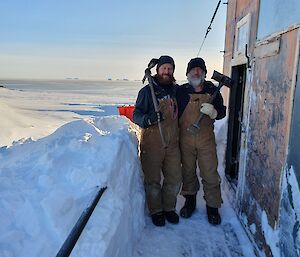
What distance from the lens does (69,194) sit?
294 cm

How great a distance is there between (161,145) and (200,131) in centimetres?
49

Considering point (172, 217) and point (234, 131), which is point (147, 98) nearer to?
point (172, 217)

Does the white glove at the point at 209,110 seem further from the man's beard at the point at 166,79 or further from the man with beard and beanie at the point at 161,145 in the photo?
the man's beard at the point at 166,79

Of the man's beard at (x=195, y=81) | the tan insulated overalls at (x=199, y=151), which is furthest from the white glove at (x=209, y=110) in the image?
the man's beard at (x=195, y=81)

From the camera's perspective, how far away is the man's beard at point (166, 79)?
4.11m

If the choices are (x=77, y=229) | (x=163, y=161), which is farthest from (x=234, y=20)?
(x=77, y=229)

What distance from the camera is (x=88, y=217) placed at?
271 centimetres

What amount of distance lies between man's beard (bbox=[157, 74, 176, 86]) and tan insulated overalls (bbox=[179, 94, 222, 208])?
0.96 feet

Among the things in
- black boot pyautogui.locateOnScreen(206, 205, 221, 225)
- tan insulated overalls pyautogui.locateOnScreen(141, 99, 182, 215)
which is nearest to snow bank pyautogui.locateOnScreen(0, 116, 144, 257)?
tan insulated overalls pyautogui.locateOnScreen(141, 99, 182, 215)

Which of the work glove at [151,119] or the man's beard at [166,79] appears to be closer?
the work glove at [151,119]

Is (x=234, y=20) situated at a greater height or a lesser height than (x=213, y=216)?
greater

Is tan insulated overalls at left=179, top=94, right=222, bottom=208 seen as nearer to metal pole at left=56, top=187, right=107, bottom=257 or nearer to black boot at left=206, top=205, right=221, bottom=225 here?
black boot at left=206, top=205, right=221, bottom=225

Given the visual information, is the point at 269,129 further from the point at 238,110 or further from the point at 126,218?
the point at 238,110

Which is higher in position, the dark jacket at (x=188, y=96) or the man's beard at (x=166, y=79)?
the man's beard at (x=166, y=79)
